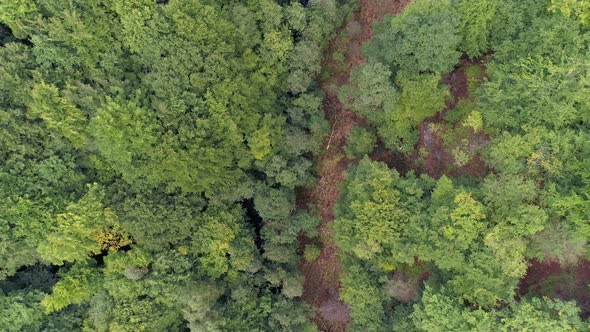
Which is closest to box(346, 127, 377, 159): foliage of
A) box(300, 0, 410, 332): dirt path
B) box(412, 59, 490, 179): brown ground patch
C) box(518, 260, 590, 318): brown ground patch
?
box(300, 0, 410, 332): dirt path

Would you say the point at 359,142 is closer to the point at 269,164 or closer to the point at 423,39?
the point at 269,164

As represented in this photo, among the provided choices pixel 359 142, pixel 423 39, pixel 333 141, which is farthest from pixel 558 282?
pixel 333 141

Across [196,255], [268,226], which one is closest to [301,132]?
[268,226]

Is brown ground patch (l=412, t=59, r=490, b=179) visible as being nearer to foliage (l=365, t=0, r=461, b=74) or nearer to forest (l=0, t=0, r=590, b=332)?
forest (l=0, t=0, r=590, b=332)

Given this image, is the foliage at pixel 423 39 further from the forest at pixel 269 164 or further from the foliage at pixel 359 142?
the foliage at pixel 359 142

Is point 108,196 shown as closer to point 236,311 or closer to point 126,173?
point 126,173
